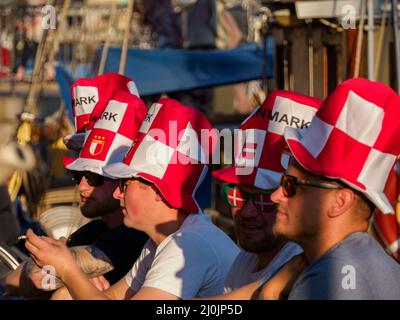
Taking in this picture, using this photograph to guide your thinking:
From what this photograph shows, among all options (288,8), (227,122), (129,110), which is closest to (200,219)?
(129,110)

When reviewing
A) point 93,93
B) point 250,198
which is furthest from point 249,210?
point 93,93

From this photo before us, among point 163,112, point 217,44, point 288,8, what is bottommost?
point 217,44

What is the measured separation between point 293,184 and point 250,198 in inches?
36.7

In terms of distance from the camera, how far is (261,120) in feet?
15.1

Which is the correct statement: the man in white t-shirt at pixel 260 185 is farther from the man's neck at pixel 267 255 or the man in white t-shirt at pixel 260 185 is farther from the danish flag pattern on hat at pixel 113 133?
the danish flag pattern on hat at pixel 113 133

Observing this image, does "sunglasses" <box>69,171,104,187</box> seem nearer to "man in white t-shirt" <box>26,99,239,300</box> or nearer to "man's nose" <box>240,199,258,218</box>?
"man in white t-shirt" <box>26,99,239,300</box>

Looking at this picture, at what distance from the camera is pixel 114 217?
17.1 ft

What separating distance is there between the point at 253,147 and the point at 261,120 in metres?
0.17

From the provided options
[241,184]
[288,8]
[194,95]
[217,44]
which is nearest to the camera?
[241,184]

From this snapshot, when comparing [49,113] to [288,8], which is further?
[49,113]

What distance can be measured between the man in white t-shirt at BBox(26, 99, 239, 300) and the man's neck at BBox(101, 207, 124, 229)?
2.40 ft

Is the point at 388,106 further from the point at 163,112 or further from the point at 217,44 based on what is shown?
the point at 217,44

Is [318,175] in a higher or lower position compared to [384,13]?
higher

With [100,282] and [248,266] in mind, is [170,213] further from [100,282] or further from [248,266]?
[100,282]
